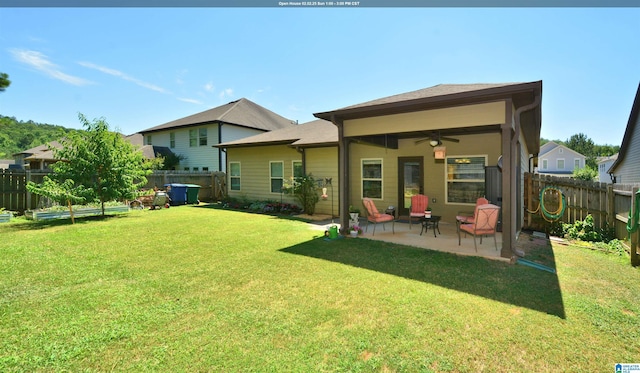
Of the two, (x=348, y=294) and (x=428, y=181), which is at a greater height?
(x=428, y=181)

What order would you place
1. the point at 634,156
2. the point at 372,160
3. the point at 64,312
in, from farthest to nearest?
the point at 634,156, the point at 372,160, the point at 64,312

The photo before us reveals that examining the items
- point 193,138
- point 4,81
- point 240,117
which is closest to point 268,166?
point 4,81

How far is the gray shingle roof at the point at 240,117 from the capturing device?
19905 millimetres

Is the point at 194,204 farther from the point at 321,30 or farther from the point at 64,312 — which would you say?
the point at 64,312

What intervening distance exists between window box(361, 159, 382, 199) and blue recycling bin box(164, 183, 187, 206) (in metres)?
9.43

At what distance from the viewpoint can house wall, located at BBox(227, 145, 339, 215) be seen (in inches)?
423

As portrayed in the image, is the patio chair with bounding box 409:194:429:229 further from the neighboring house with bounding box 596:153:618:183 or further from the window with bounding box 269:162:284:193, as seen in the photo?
the neighboring house with bounding box 596:153:618:183

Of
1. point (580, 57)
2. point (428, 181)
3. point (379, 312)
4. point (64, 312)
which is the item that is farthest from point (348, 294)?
point (580, 57)

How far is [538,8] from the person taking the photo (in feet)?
22.6

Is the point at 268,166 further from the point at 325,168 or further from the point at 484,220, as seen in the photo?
the point at 484,220

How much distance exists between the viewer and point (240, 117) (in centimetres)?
2077

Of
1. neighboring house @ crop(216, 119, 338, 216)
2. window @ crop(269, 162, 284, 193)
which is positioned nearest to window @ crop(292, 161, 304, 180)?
neighboring house @ crop(216, 119, 338, 216)

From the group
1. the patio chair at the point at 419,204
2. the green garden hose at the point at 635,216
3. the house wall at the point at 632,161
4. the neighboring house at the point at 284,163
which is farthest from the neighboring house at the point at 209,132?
the house wall at the point at 632,161

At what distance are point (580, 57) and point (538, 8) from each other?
253 inches
